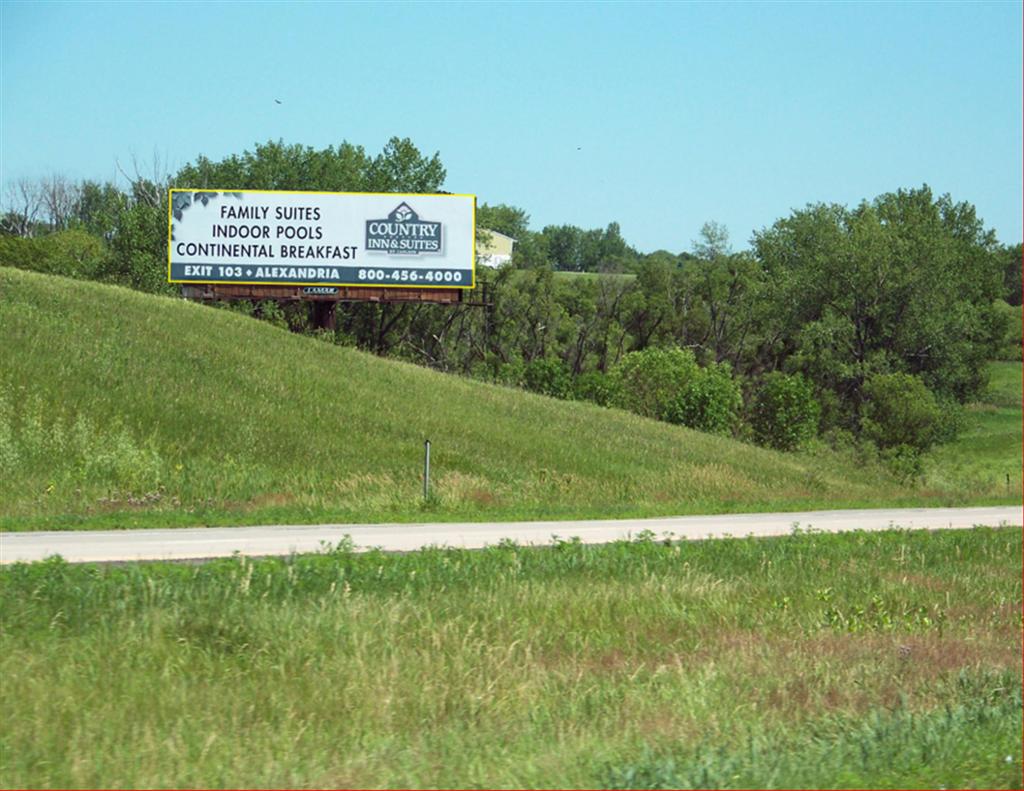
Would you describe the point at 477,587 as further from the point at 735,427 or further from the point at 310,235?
the point at 735,427

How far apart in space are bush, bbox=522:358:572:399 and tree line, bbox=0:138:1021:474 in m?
0.16

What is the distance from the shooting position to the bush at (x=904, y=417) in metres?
68.3

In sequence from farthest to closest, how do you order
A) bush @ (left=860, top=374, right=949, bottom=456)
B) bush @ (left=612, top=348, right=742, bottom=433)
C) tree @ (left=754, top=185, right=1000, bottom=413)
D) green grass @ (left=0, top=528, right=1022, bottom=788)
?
tree @ (left=754, top=185, right=1000, bottom=413) → bush @ (left=860, top=374, right=949, bottom=456) → bush @ (left=612, top=348, right=742, bottom=433) → green grass @ (left=0, top=528, right=1022, bottom=788)

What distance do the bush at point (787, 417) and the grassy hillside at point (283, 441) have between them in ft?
40.4

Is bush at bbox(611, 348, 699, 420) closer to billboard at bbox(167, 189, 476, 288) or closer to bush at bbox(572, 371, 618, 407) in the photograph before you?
bush at bbox(572, 371, 618, 407)

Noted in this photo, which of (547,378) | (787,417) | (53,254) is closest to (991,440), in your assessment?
(787,417)

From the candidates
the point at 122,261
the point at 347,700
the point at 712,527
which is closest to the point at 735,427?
the point at 122,261

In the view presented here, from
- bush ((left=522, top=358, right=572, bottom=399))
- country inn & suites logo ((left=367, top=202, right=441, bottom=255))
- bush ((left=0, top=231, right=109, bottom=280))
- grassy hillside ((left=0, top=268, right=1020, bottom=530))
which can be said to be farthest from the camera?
bush ((left=522, top=358, right=572, bottom=399))

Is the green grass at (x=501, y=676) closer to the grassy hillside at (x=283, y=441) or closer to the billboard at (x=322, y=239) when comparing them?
the grassy hillside at (x=283, y=441)

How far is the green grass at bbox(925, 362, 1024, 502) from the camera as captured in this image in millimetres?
65650

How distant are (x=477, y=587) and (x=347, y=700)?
436 centimetres

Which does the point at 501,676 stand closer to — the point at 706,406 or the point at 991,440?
the point at 706,406

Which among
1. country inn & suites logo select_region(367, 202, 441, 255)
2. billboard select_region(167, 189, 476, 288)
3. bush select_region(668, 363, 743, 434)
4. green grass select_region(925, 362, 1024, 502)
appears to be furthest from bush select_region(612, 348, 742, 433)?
country inn & suites logo select_region(367, 202, 441, 255)

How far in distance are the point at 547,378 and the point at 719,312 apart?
19.2m
